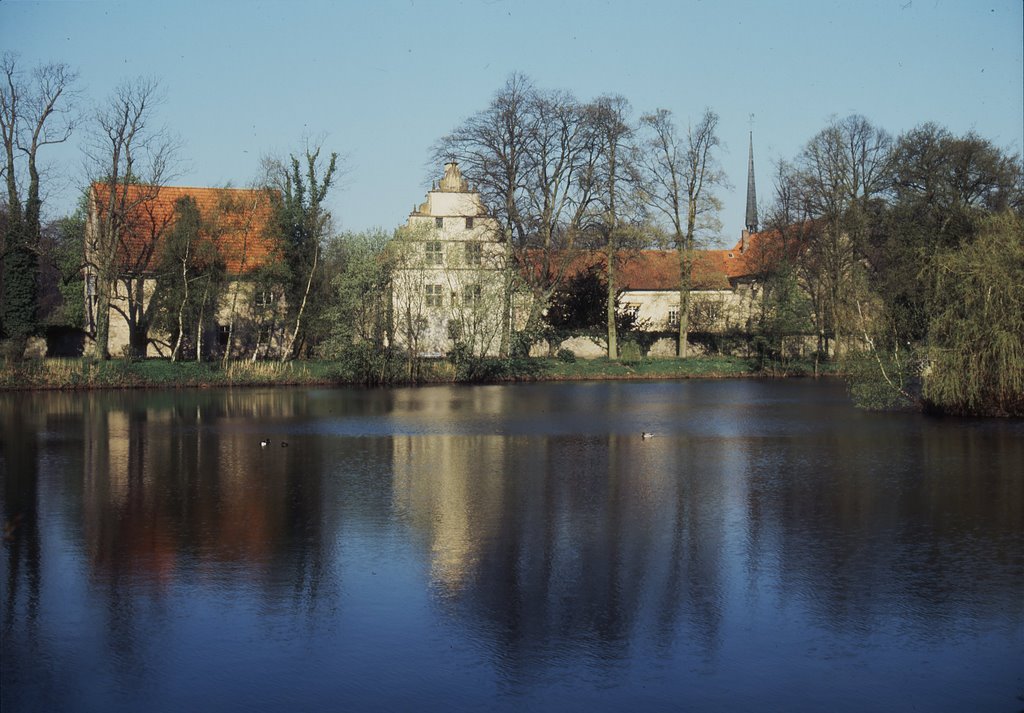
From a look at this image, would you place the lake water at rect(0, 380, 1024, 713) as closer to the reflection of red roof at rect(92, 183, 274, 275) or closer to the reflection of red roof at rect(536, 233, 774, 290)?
the reflection of red roof at rect(92, 183, 274, 275)

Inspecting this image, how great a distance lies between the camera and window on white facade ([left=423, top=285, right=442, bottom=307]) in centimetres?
4559

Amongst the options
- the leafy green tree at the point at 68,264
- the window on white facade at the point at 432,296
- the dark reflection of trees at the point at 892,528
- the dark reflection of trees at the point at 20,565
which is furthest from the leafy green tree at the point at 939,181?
the leafy green tree at the point at 68,264

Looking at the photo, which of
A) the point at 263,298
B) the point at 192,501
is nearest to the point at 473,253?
the point at 263,298

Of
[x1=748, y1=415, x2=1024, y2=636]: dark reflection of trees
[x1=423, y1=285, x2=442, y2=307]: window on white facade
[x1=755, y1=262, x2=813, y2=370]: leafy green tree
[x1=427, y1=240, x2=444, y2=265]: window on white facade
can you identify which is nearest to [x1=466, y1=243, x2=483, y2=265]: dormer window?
[x1=427, y1=240, x2=444, y2=265]: window on white facade

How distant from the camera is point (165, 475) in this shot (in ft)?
58.7

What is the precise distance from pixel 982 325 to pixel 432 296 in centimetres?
2499

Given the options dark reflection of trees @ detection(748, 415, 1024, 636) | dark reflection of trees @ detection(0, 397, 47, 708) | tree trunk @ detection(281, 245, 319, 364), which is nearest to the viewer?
dark reflection of trees @ detection(0, 397, 47, 708)

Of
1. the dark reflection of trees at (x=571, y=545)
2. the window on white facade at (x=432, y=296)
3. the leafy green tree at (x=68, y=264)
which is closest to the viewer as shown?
the dark reflection of trees at (x=571, y=545)

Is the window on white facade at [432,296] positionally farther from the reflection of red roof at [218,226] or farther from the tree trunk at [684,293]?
the tree trunk at [684,293]

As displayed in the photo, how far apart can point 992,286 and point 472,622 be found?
2212 centimetres

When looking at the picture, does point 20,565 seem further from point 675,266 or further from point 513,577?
point 675,266

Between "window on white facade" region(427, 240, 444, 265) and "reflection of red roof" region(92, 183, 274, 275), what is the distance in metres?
9.17

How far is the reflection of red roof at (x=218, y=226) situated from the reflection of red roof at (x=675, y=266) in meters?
17.1

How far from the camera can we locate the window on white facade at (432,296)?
4559 cm
